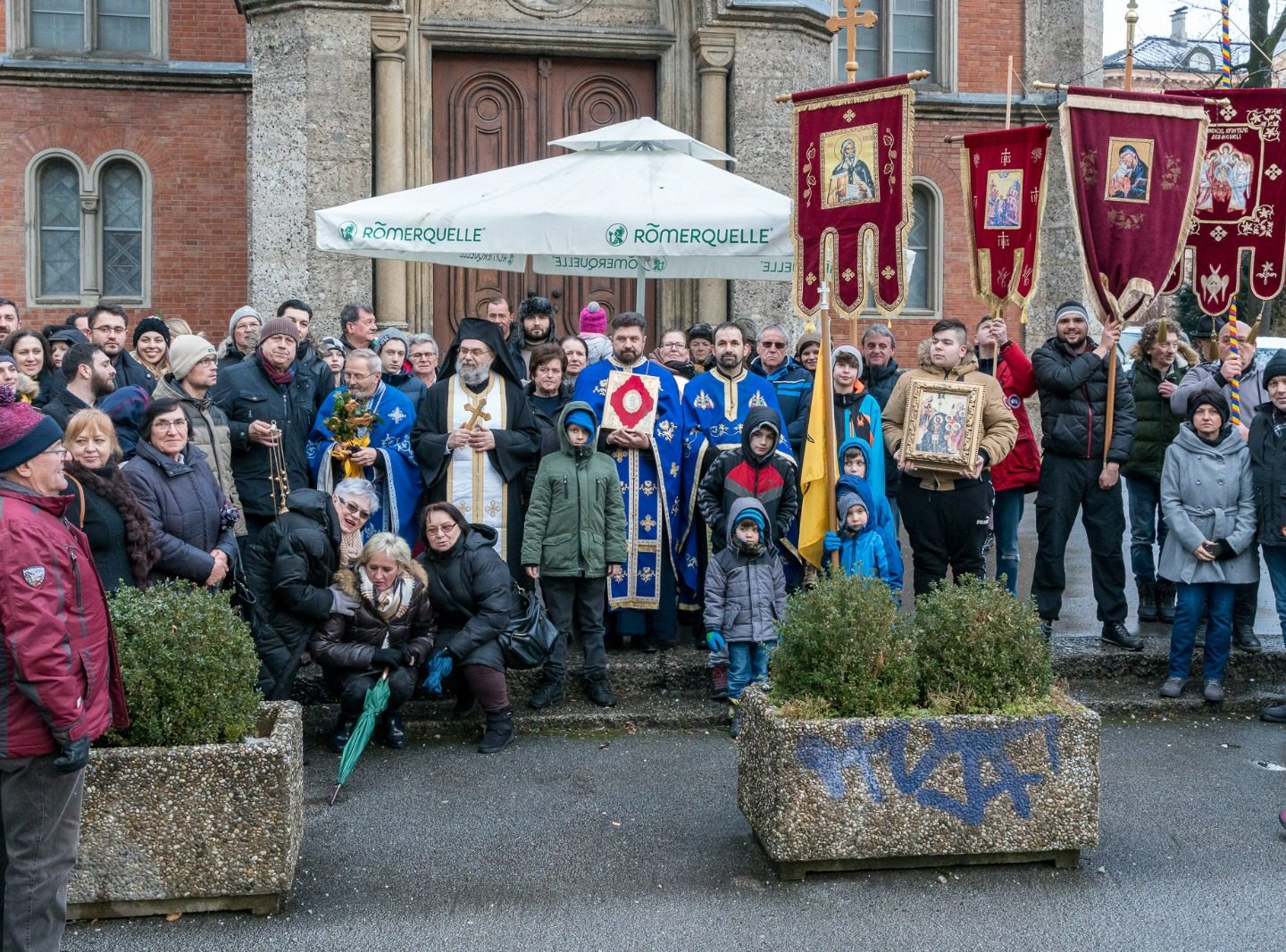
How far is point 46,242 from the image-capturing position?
16891 millimetres

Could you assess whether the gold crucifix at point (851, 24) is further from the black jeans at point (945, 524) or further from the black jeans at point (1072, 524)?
the black jeans at point (1072, 524)

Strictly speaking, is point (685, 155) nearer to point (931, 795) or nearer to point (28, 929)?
point (931, 795)

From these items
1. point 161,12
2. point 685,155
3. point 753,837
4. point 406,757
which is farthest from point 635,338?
point 161,12

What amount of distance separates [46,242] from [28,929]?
14249mm

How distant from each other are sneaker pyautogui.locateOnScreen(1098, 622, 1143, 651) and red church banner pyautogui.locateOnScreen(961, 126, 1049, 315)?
2.08 meters

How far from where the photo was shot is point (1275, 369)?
7992 mm

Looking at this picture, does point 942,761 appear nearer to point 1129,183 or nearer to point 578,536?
point 578,536

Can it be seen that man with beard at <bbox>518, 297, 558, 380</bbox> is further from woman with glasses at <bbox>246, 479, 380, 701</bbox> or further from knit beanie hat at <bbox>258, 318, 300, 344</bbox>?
woman with glasses at <bbox>246, 479, 380, 701</bbox>

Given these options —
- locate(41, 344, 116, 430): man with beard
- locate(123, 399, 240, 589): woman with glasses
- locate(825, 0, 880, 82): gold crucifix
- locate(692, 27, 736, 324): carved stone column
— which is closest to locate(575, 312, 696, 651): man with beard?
locate(825, 0, 880, 82): gold crucifix

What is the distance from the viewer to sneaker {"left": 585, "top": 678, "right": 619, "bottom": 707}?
785 cm

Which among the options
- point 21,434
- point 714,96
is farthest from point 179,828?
point 714,96

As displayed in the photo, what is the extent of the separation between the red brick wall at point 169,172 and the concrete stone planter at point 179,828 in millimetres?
12488

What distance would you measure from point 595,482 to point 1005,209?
10.5 feet

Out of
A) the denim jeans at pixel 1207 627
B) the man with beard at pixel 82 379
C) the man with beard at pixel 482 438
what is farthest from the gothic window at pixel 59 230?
the denim jeans at pixel 1207 627
